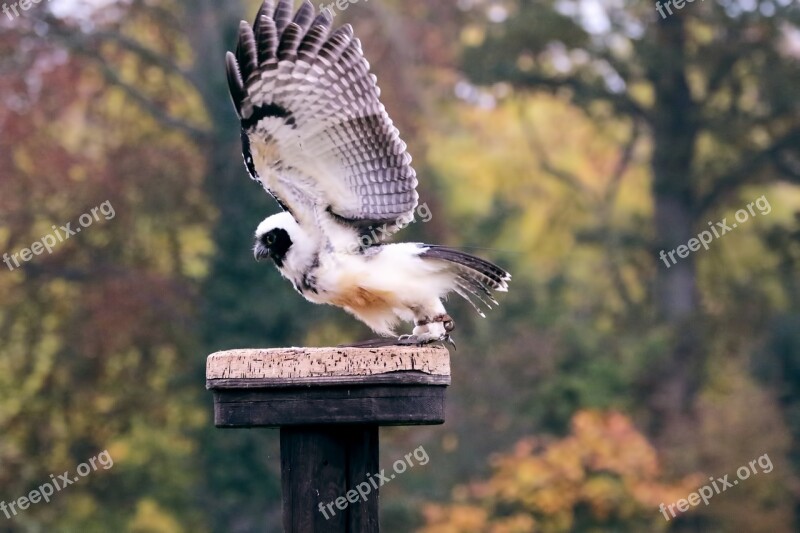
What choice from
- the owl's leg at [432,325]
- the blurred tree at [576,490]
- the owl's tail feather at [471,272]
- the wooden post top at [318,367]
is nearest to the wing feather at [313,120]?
the owl's tail feather at [471,272]

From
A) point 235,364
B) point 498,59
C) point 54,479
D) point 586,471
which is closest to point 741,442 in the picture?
point 586,471

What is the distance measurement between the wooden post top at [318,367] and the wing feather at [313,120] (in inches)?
44.8

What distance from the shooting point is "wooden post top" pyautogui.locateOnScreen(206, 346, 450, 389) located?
3691 millimetres

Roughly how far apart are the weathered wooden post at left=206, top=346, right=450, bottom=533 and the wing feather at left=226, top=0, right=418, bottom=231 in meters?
1.15

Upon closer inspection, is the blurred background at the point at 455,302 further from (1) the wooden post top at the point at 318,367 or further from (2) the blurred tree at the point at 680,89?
(1) the wooden post top at the point at 318,367

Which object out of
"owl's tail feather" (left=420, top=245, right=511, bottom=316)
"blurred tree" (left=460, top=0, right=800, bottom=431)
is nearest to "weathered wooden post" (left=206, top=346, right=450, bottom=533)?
"owl's tail feather" (left=420, top=245, right=511, bottom=316)

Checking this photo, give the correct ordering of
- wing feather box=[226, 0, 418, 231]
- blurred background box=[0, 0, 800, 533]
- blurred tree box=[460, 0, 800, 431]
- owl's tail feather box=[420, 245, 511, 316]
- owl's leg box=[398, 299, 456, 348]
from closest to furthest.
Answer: owl's leg box=[398, 299, 456, 348]
wing feather box=[226, 0, 418, 231]
owl's tail feather box=[420, 245, 511, 316]
blurred background box=[0, 0, 800, 533]
blurred tree box=[460, 0, 800, 431]

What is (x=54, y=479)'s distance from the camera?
1479cm

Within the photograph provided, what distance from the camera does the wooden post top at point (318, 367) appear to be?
369 cm

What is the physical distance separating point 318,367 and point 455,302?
1210cm

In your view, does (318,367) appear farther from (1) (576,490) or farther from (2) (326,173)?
(1) (576,490)

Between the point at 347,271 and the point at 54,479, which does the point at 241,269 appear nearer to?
the point at 54,479

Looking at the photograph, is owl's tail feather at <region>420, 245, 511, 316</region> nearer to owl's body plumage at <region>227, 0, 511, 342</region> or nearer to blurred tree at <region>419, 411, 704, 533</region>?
owl's body plumage at <region>227, 0, 511, 342</region>

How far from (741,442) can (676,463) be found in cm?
76
